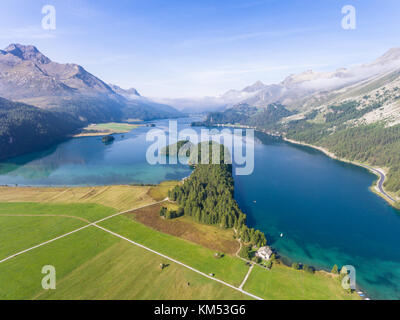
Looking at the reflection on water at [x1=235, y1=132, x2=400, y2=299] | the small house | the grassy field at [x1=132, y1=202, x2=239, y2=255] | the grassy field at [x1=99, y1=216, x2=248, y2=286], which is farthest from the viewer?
the grassy field at [x1=132, y1=202, x2=239, y2=255]

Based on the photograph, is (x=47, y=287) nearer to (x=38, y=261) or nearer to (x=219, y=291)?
(x=38, y=261)


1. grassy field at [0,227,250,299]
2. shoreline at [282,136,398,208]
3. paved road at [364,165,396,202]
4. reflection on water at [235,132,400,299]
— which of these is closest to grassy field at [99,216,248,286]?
grassy field at [0,227,250,299]

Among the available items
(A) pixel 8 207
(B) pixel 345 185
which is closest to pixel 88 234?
(A) pixel 8 207

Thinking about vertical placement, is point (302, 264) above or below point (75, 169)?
below

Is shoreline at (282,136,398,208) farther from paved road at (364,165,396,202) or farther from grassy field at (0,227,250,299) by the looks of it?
grassy field at (0,227,250,299)

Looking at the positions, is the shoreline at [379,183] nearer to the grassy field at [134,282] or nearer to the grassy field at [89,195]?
the grassy field at [134,282]

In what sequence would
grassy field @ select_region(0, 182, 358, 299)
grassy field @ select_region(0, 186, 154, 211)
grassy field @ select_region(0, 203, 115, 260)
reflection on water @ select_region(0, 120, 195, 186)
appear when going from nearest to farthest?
grassy field @ select_region(0, 182, 358, 299)
grassy field @ select_region(0, 203, 115, 260)
grassy field @ select_region(0, 186, 154, 211)
reflection on water @ select_region(0, 120, 195, 186)
